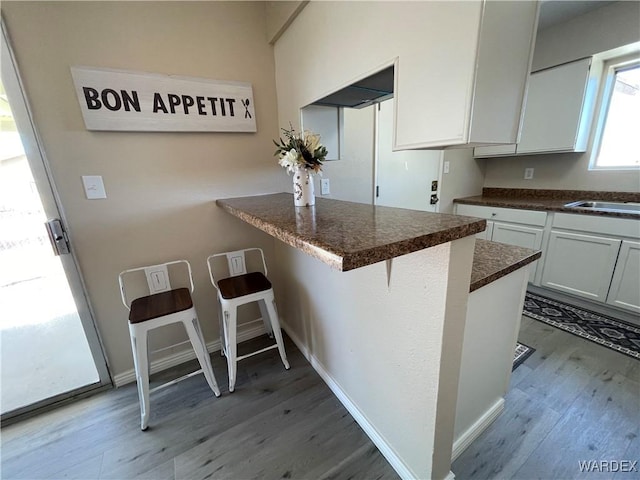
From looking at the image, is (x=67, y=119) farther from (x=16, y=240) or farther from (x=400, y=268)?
(x=400, y=268)

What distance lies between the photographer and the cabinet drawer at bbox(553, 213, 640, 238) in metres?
1.92

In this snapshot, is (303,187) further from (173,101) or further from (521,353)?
(521,353)

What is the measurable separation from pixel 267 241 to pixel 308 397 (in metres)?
1.13

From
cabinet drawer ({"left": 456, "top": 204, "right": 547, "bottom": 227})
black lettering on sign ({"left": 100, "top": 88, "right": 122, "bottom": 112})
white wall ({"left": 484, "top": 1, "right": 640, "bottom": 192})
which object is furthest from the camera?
→ cabinet drawer ({"left": 456, "top": 204, "right": 547, "bottom": 227})

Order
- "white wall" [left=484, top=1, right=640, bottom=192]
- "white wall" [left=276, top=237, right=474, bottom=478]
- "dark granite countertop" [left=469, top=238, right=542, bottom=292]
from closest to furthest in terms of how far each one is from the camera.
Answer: "white wall" [left=276, top=237, right=474, bottom=478] → "dark granite countertop" [left=469, top=238, right=542, bottom=292] → "white wall" [left=484, top=1, right=640, bottom=192]

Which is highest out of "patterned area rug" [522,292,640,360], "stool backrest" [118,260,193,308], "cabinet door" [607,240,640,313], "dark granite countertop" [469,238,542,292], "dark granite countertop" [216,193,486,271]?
"dark granite countertop" [216,193,486,271]

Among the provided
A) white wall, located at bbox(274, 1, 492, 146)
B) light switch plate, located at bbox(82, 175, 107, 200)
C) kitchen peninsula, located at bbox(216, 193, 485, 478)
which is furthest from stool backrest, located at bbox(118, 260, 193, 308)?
white wall, located at bbox(274, 1, 492, 146)

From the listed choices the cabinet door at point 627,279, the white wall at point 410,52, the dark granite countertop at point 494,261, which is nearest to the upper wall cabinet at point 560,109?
the cabinet door at point 627,279

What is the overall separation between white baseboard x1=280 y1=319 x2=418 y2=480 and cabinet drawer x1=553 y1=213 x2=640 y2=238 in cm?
222

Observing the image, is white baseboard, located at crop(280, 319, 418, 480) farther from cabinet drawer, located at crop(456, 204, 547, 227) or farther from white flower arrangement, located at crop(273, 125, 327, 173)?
cabinet drawer, located at crop(456, 204, 547, 227)

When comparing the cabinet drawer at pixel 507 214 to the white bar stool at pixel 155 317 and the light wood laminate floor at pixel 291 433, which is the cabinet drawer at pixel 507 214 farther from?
the white bar stool at pixel 155 317

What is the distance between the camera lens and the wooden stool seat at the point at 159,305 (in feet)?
4.49

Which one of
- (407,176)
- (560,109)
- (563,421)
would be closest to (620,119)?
(560,109)

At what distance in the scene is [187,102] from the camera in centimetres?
155
